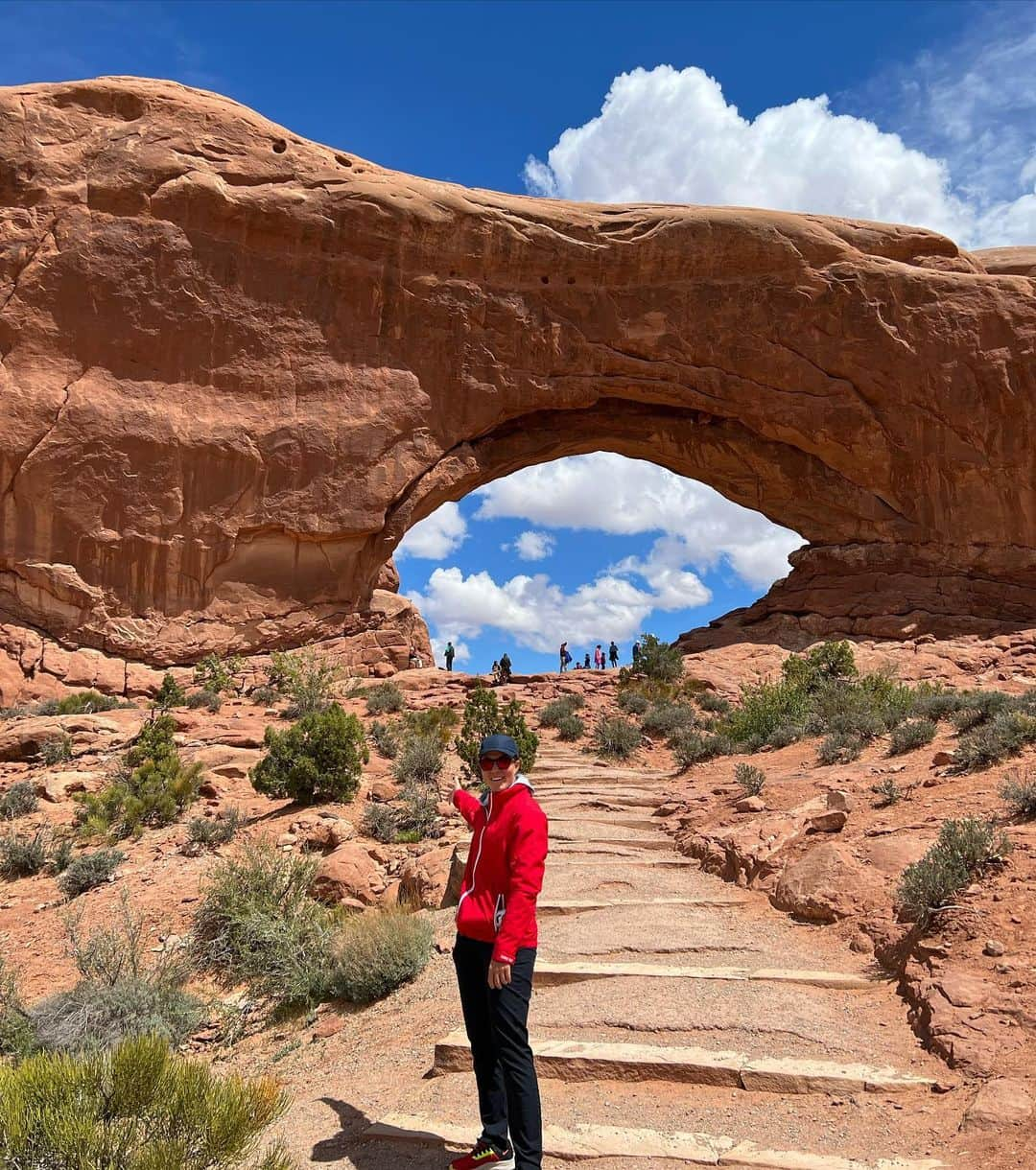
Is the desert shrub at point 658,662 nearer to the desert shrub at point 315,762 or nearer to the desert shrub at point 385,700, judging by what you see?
the desert shrub at point 385,700

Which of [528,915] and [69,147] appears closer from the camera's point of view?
[528,915]

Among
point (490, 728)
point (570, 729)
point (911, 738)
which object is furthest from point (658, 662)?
point (911, 738)

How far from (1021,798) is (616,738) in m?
7.76

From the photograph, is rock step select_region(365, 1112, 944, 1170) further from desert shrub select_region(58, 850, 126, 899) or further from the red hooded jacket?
desert shrub select_region(58, 850, 126, 899)

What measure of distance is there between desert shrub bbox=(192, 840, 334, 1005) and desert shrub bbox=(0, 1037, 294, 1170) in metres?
3.25

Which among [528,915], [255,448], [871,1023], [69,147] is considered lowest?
[871,1023]

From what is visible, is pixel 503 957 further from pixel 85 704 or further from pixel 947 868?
pixel 85 704

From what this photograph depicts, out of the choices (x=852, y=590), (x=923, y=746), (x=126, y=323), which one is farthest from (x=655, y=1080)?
(x=852, y=590)

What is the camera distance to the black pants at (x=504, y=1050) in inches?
135

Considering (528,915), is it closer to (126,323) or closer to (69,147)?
(126,323)

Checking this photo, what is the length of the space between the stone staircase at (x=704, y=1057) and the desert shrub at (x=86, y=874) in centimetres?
457

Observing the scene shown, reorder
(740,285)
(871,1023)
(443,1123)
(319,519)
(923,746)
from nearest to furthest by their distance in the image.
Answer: (443,1123) < (871,1023) < (923,746) < (319,519) < (740,285)

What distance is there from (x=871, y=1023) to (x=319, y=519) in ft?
54.5

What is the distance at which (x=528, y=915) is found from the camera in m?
3.66
